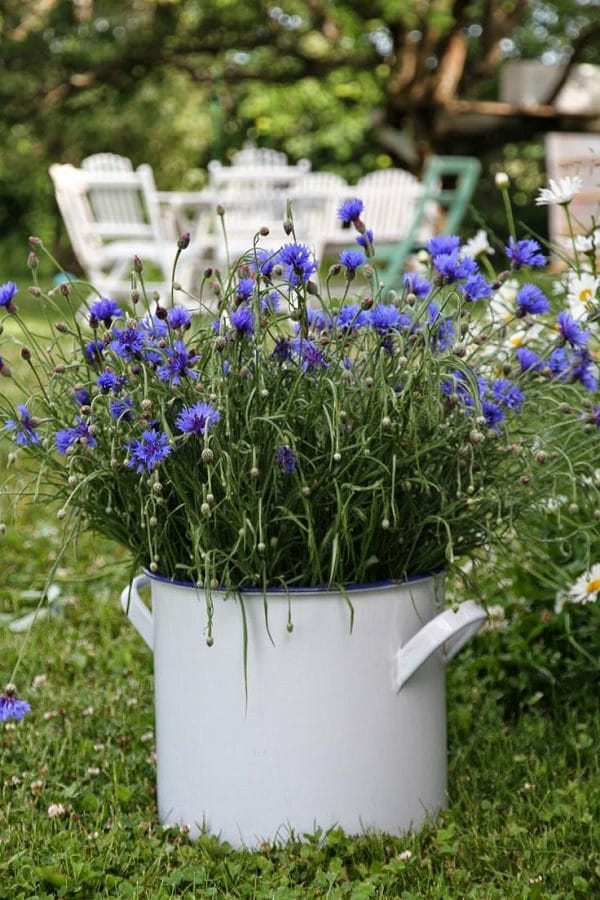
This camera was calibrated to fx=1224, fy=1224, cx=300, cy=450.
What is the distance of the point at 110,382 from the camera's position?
4.40 ft

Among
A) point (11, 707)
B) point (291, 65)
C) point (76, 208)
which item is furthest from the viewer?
point (291, 65)

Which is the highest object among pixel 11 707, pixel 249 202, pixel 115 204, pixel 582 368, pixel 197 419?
pixel 197 419

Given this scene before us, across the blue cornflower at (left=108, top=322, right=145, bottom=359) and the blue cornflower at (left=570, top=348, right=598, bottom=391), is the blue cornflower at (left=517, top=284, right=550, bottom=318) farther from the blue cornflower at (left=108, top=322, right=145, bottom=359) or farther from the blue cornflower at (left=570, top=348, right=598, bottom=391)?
the blue cornflower at (left=108, top=322, right=145, bottom=359)

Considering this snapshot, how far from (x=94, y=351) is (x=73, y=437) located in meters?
0.10

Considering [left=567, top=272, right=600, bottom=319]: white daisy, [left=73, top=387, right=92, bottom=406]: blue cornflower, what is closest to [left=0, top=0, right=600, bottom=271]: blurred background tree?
[left=567, top=272, right=600, bottom=319]: white daisy

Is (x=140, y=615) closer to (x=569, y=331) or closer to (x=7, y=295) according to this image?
(x=7, y=295)

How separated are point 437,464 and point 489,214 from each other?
45.4 feet

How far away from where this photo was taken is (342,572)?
1.36 meters

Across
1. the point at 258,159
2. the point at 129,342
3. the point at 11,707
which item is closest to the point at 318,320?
the point at 129,342

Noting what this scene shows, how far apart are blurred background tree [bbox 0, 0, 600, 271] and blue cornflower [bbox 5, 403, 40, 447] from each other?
9191 millimetres

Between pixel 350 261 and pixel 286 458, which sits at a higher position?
pixel 350 261

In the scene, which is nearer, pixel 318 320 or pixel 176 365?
pixel 176 365

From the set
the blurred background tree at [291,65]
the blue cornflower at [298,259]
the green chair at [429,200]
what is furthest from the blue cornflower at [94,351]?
the blurred background tree at [291,65]

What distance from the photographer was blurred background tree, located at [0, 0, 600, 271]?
1162cm
